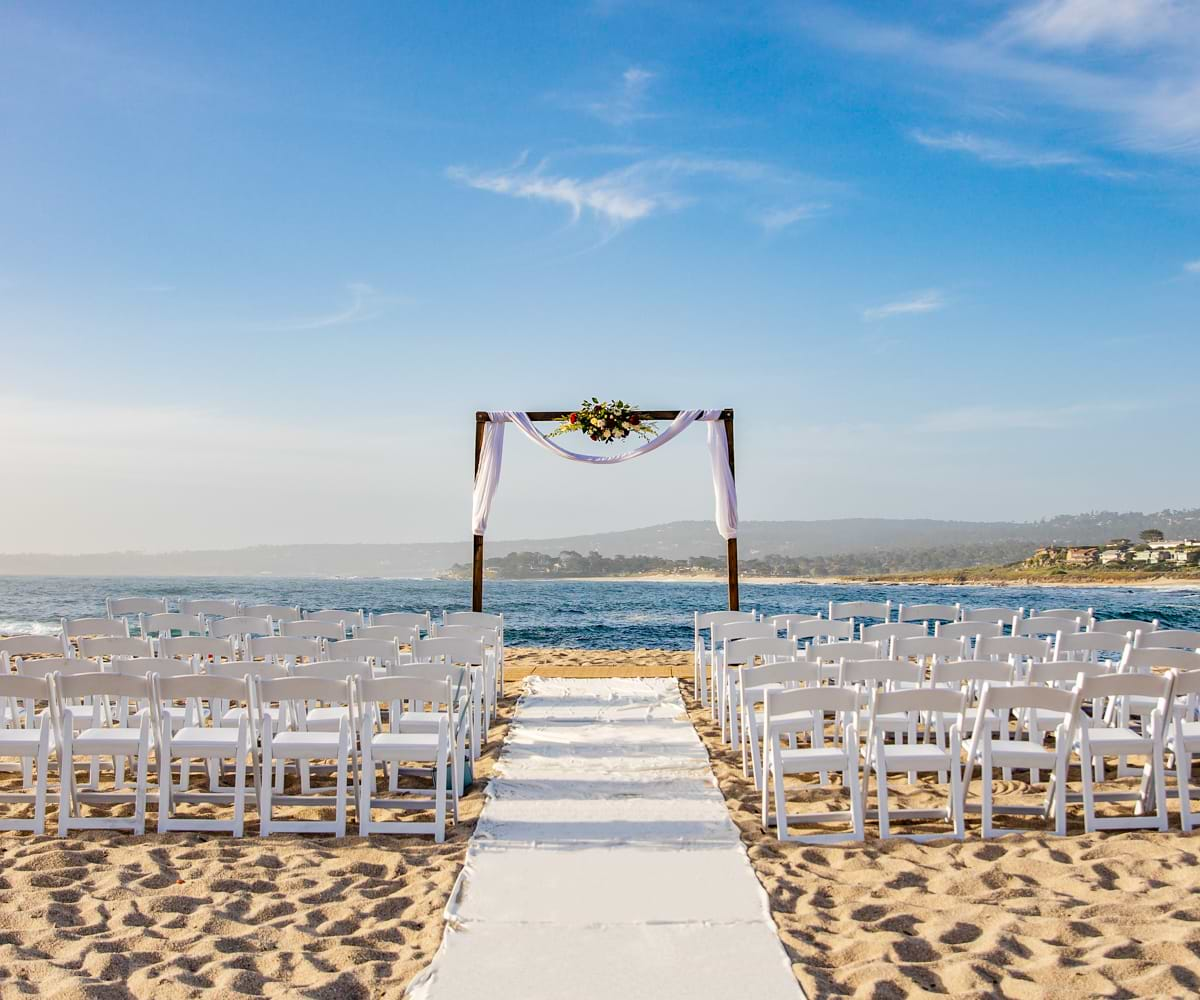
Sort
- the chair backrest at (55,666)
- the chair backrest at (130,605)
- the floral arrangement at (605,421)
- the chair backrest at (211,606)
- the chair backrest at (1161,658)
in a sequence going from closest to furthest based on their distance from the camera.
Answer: the chair backrest at (55,666), the chair backrest at (1161,658), the chair backrest at (211,606), the chair backrest at (130,605), the floral arrangement at (605,421)

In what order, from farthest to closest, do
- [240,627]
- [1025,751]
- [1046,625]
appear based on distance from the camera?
[1046,625] → [240,627] → [1025,751]

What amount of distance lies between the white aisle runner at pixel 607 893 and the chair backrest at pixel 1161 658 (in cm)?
272

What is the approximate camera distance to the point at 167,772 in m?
4.80

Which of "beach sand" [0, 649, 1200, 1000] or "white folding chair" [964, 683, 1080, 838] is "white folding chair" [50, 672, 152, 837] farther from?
"white folding chair" [964, 683, 1080, 838]

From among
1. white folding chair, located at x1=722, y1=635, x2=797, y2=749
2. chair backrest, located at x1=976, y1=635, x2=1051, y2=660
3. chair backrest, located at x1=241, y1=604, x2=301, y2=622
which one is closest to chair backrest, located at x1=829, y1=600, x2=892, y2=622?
white folding chair, located at x1=722, y1=635, x2=797, y2=749

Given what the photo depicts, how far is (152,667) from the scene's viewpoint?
5.27 meters

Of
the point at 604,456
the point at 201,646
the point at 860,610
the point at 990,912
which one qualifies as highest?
the point at 604,456

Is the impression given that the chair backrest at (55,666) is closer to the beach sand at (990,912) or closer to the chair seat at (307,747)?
the chair seat at (307,747)

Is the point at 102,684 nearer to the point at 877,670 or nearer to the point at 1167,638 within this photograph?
the point at 877,670

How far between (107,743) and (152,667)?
53 cm

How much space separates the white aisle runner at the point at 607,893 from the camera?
3.00 metres

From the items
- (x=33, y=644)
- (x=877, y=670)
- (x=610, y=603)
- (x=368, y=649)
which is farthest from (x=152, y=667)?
(x=610, y=603)

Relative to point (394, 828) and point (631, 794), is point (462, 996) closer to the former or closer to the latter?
point (394, 828)

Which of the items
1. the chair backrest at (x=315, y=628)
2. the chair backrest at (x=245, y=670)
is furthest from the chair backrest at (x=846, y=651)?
the chair backrest at (x=315, y=628)
